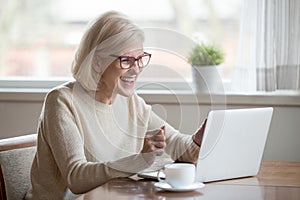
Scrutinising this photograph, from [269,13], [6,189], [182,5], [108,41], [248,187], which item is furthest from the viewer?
[182,5]

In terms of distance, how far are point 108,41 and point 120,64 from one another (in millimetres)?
97

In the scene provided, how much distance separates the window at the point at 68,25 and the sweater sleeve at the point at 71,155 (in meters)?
1.17

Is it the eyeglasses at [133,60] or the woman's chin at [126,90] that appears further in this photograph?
the woman's chin at [126,90]

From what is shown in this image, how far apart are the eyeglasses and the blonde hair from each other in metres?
0.05

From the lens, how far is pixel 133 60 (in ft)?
6.70

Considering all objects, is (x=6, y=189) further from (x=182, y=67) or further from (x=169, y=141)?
(x=182, y=67)

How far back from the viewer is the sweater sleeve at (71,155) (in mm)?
2059

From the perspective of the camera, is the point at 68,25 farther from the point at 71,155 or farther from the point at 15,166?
the point at 71,155

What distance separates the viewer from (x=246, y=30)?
3.04 meters

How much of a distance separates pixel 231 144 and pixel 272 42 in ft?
3.46

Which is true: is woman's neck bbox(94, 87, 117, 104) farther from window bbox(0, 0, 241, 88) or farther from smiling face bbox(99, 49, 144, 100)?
window bbox(0, 0, 241, 88)

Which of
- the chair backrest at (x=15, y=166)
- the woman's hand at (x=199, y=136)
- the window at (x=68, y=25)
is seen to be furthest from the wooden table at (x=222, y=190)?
the window at (x=68, y=25)

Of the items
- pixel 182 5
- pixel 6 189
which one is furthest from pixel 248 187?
pixel 182 5

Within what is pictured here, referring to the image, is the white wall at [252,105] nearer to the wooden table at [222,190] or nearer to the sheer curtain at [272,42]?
the sheer curtain at [272,42]
